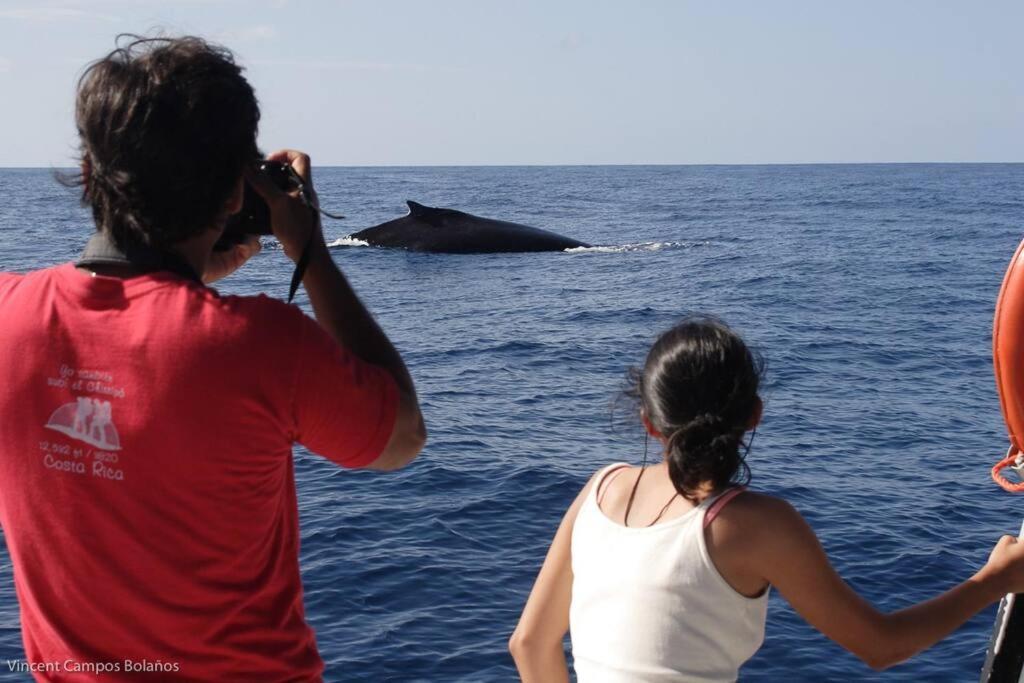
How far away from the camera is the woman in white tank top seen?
2.49 m

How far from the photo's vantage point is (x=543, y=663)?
112 inches

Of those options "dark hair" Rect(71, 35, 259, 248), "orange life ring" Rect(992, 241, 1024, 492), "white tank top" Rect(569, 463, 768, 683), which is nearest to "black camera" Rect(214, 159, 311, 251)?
"dark hair" Rect(71, 35, 259, 248)

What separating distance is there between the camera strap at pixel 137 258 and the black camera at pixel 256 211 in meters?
0.14

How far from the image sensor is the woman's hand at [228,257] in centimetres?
245

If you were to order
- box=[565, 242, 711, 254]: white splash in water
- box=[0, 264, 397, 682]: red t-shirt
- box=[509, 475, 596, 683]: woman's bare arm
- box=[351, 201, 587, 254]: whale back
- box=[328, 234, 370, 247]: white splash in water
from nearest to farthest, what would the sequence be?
box=[0, 264, 397, 682]: red t-shirt, box=[509, 475, 596, 683]: woman's bare arm, box=[351, 201, 587, 254]: whale back, box=[565, 242, 711, 254]: white splash in water, box=[328, 234, 370, 247]: white splash in water

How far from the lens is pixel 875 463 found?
1195 cm

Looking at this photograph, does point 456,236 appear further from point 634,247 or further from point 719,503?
point 719,503

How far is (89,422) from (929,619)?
172 cm

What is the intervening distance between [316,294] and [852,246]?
35.8 meters

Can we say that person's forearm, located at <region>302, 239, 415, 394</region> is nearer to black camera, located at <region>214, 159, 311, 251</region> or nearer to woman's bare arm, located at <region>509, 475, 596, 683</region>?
black camera, located at <region>214, 159, 311, 251</region>

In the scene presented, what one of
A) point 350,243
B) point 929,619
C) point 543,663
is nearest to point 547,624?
point 543,663

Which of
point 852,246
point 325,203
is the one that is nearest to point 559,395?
point 852,246

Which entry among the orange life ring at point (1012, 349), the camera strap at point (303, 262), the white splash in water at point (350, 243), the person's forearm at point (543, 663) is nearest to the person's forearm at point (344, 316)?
the camera strap at point (303, 262)

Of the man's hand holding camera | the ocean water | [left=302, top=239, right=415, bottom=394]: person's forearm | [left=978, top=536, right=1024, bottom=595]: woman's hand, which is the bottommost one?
the ocean water
